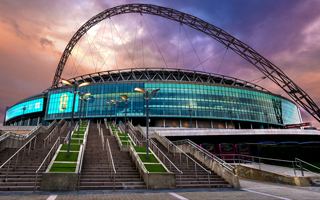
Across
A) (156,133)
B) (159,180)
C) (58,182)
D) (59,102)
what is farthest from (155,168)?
(59,102)

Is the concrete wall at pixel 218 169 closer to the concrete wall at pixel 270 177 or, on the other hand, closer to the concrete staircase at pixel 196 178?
the concrete staircase at pixel 196 178

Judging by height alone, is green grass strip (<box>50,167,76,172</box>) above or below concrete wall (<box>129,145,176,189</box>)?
above

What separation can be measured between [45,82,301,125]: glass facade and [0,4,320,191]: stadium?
0.36 metres

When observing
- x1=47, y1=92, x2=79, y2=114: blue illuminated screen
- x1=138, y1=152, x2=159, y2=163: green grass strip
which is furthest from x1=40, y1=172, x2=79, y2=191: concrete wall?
x1=47, y1=92, x2=79, y2=114: blue illuminated screen

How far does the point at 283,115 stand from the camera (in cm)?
9950

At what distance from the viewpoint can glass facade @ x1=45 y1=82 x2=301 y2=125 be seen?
77.1 meters

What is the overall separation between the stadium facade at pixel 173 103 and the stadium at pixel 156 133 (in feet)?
1.21

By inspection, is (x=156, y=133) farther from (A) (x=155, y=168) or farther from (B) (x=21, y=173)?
(B) (x=21, y=173)

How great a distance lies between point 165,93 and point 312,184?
6410 cm

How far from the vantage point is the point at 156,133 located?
3138 cm

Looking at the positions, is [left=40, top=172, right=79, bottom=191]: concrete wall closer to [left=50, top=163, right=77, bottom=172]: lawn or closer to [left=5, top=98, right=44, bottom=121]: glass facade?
[left=50, top=163, right=77, bottom=172]: lawn

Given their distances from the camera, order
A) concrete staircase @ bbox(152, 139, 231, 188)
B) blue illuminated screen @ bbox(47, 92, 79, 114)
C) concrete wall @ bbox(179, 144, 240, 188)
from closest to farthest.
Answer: concrete wall @ bbox(179, 144, 240, 188) → concrete staircase @ bbox(152, 139, 231, 188) → blue illuminated screen @ bbox(47, 92, 79, 114)

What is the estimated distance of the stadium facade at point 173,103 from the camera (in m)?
77.4

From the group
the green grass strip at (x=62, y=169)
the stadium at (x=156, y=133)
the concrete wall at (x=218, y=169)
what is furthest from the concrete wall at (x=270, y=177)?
the green grass strip at (x=62, y=169)
